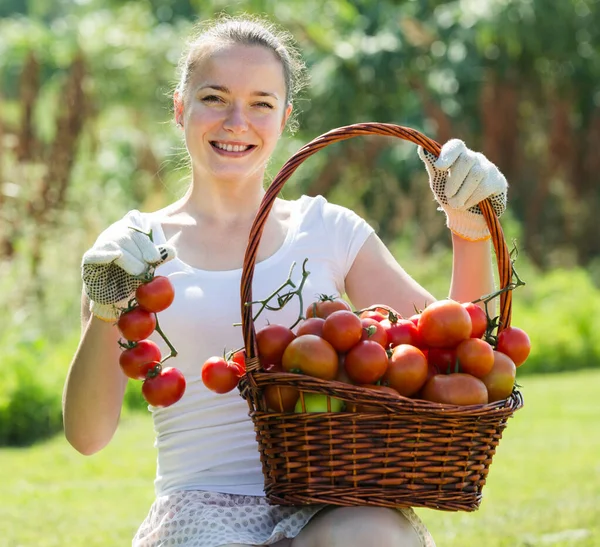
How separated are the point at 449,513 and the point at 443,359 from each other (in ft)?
8.02

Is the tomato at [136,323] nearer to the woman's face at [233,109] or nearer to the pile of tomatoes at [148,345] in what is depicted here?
the pile of tomatoes at [148,345]

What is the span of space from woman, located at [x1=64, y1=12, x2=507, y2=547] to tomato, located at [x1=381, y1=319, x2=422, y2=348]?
32 centimetres

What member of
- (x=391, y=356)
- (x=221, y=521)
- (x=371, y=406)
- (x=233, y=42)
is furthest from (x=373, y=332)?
(x=233, y=42)

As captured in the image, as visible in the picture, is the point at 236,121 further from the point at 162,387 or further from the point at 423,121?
the point at 423,121

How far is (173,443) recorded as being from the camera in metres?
2.26

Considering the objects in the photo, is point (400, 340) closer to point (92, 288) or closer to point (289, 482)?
point (289, 482)

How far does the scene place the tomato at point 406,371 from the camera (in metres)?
1.81

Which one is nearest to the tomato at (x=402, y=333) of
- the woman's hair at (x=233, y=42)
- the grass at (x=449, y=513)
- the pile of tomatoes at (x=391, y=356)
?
the pile of tomatoes at (x=391, y=356)

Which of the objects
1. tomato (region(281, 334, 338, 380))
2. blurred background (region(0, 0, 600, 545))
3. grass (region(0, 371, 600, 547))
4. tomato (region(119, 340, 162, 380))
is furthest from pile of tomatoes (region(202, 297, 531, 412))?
blurred background (region(0, 0, 600, 545))

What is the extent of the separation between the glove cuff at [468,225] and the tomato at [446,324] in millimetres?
383

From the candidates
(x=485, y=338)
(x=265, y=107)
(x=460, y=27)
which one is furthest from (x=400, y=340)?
(x=460, y=27)

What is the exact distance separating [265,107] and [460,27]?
1007 centimetres

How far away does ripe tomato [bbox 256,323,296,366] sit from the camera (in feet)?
6.19

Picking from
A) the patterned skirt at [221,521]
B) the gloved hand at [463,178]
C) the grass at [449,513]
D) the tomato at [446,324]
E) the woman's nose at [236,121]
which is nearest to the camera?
the tomato at [446,324]
